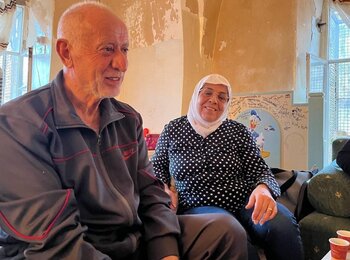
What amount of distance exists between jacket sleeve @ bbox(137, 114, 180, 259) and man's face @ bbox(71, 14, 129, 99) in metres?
0.20

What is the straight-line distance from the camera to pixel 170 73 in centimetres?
274

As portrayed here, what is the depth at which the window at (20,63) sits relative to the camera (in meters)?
2.64

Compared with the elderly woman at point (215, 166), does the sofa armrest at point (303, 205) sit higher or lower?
lower

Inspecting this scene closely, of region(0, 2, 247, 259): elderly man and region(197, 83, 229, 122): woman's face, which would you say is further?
region(197, 83, 229, 122): woman's face

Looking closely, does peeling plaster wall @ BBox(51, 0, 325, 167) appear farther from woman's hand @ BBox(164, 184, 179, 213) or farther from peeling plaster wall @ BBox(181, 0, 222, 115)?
woman's hand @ BBox(164, 184, 179, 213)

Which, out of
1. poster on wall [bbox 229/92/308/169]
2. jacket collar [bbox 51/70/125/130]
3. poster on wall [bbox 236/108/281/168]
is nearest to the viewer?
jacket collar [bbox 51/70/125/130]

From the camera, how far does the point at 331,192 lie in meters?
1.47

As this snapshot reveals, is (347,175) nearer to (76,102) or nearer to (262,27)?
(76,102)

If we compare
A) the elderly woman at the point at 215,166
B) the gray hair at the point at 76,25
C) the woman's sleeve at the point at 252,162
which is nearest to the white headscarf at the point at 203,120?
the elderly woman at the point at 215,166

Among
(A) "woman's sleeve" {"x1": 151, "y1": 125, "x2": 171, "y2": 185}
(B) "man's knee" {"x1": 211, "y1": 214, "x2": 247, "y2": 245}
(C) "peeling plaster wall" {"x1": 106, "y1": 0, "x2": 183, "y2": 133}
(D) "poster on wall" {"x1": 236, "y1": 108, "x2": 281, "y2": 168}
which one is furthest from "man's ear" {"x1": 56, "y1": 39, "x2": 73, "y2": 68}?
(D) "poster on wall" {"x1": 236, "y1": 108, "x2": 281, "y2": 168}

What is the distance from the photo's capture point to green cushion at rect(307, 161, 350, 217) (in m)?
1.44

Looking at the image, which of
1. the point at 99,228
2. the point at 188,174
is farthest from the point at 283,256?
the point at 99,228

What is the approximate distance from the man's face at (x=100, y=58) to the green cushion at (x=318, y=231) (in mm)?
1078

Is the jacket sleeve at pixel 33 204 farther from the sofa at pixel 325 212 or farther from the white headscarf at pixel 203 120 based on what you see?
the sofa at pixel 325 212
